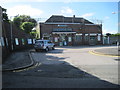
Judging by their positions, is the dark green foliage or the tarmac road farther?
the dark green foliage

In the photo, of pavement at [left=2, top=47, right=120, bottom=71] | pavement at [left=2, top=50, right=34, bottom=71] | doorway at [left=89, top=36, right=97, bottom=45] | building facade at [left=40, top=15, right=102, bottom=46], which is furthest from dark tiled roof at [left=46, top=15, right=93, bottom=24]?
pavement at [left=2, top=50, right=34, bottom=71]

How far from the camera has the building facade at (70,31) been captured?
35.2 metres

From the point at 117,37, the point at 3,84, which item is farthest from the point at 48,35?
the point at 3,84

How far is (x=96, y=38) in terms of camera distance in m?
39.8

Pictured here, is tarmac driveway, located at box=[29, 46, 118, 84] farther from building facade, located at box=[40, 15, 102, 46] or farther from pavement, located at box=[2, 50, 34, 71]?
building facade, located at box=[40, 15, 102, 46]

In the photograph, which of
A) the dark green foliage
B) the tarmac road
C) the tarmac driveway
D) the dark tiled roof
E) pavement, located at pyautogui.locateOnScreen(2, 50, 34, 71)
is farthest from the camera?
the dark tiled roof

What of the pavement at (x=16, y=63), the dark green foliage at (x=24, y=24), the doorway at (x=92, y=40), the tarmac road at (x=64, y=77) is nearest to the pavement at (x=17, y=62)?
the pavement at (x=16, y=63)

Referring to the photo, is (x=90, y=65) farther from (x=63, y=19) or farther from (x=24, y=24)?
(x=63, y=19)

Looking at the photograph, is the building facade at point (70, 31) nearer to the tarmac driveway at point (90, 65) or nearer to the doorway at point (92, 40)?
the doorway at point (92, 40)

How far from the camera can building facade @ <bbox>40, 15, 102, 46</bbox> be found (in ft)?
116

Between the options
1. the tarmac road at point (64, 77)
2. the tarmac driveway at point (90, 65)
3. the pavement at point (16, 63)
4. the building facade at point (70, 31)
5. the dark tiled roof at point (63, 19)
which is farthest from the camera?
the dark tiled roof at point (63, 19)

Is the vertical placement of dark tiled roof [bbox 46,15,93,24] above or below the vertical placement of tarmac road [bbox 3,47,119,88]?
above

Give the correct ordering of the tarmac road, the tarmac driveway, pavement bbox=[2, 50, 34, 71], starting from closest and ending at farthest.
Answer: the tarmac road → the tarmac driveway → pavement bbox=[2, 50, 34, 71]

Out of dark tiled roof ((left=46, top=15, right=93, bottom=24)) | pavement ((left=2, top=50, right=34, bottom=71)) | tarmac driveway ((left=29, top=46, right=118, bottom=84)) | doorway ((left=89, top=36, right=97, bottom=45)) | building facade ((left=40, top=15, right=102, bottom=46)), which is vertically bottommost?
tarmac driveway ((left=29, top=46, right=118, bottom=84))
